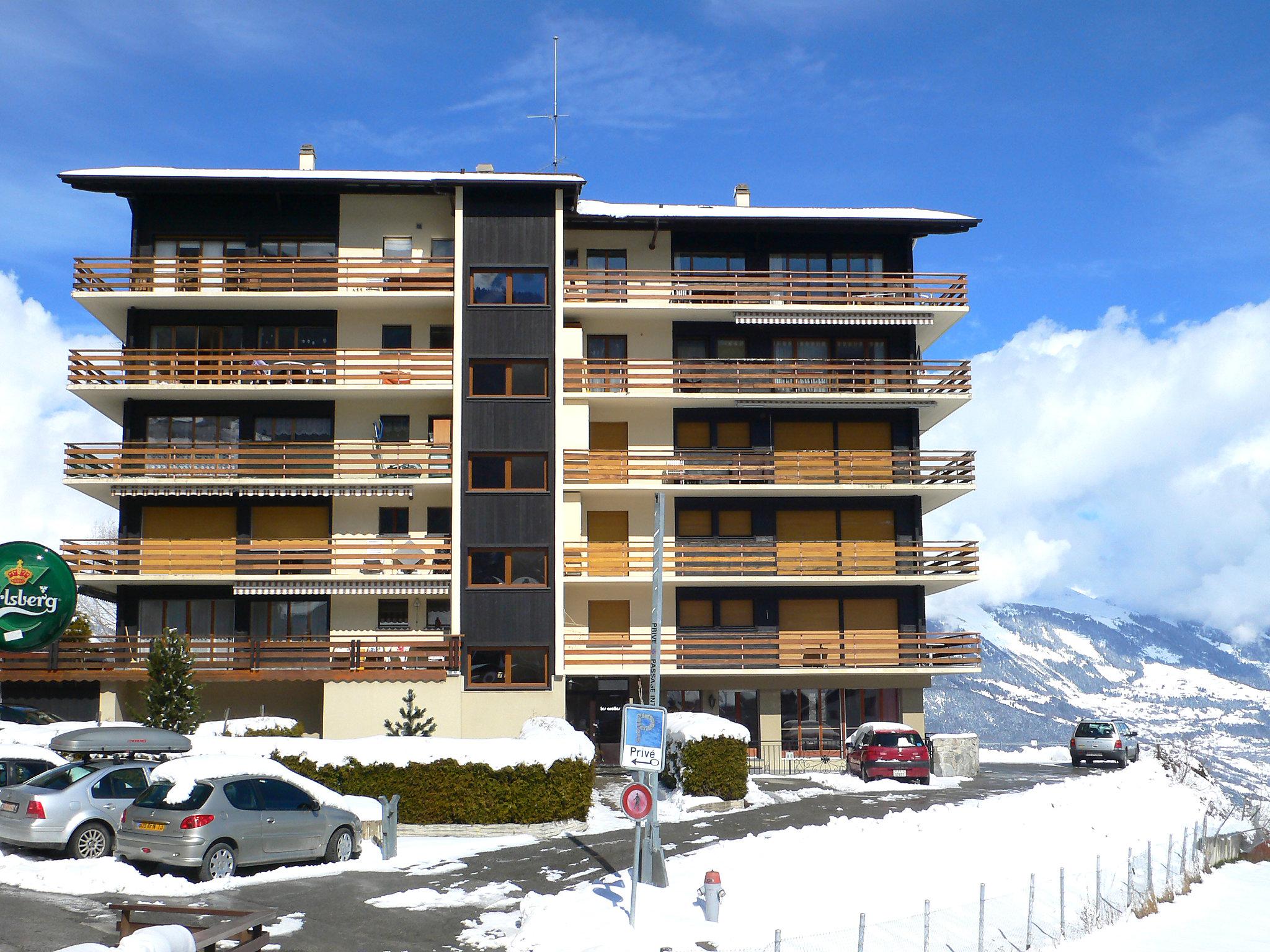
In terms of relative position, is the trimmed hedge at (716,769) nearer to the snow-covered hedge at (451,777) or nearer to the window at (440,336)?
the snow-covered hedge at (451,777)

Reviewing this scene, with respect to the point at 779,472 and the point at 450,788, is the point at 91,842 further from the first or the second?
the point at 779,472

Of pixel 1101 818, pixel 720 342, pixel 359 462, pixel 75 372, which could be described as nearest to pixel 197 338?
pixel 75 372

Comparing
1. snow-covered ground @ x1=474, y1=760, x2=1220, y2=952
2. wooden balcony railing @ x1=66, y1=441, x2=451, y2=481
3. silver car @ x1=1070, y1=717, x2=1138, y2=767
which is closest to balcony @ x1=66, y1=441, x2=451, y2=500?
wooden balcony railing @ x1=66, y1=441, x2=451, y2=481

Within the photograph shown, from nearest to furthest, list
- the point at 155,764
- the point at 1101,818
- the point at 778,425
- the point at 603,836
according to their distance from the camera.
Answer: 1. the point at 155,764
2. the point at 603,836
3. the point at 1101,818
4. the point at 778,425

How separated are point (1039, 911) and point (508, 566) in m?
22.2

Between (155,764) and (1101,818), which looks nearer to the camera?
(155,764)

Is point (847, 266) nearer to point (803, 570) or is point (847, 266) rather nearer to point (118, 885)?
point (803, 570)

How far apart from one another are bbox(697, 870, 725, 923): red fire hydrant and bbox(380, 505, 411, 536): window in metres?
27.2

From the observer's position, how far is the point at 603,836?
90.5 feet

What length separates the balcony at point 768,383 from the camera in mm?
45219

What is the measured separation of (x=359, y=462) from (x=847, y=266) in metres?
19.9

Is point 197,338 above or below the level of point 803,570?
above

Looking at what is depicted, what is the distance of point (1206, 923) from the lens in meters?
29.3

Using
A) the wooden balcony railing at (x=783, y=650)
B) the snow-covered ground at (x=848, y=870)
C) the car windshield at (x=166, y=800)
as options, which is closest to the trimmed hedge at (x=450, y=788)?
the snow-covered ground at (x=848, y=870)
